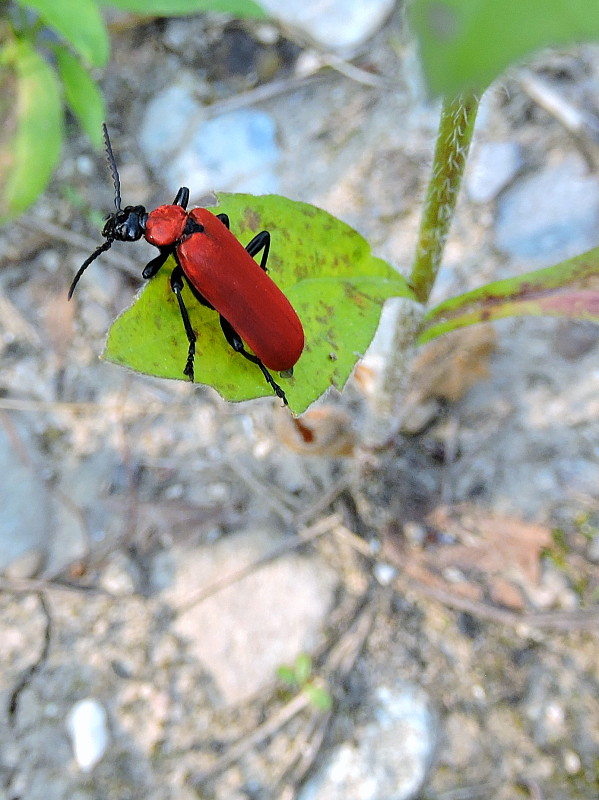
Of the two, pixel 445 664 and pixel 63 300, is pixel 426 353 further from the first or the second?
pixel 63 300

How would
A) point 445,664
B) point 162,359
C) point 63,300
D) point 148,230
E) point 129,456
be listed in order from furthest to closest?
point 63,300
point 129,456
point 445,664
point 148,230
point 162,359

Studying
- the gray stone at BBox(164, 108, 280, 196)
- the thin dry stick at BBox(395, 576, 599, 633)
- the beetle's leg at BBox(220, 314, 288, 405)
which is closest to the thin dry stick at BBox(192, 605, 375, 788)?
the thin dry stick at BBox(395, 576, 599, 633)

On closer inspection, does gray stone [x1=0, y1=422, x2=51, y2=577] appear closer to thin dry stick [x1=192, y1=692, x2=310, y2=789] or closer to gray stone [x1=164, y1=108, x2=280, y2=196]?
thin dry stick [x1=192, y1=692, x2=310, y2=789]

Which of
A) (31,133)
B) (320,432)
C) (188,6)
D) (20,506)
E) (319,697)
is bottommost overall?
(319,697)

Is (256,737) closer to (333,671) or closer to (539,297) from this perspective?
(333,671)

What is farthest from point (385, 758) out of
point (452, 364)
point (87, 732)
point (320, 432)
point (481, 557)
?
point (452, 364)

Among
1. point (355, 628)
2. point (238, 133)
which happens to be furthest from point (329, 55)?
point (355, 628)
